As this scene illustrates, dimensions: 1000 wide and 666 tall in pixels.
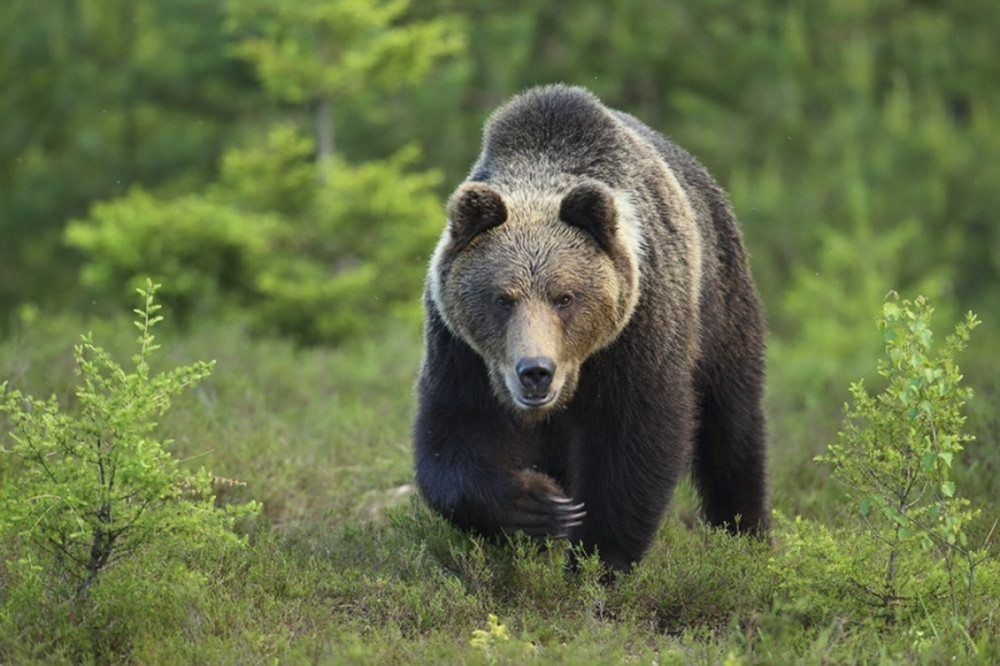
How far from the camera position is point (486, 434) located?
6.11 meters

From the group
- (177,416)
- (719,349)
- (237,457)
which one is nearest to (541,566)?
(719,349)

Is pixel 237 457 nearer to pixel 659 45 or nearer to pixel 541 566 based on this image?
pixel 541 566

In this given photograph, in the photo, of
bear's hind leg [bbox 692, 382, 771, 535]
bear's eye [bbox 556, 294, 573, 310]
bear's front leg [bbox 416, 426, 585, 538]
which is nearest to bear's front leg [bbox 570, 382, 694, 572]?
bear's front leg [bbox 416, 426, 585, 538]

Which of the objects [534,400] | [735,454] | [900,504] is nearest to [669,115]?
[735,454]

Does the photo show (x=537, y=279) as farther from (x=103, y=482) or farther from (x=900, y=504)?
(x=103, y=482)

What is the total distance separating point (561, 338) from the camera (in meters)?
5.71

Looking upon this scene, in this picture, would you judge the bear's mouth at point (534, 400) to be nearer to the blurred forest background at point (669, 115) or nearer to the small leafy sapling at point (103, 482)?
the small leafy sapling at point (103, 482)

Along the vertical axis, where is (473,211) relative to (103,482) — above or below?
above

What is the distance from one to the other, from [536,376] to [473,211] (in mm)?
744

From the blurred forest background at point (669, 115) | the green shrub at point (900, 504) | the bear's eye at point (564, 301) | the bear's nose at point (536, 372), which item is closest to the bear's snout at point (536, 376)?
the bear's nose at point (536, 372)

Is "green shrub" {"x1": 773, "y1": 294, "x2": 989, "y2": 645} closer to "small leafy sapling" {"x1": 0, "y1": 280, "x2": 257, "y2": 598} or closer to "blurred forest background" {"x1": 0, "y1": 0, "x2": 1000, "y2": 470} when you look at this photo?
"small leafy sapling" {"x1": 0, "y1": 280, "x2": 257, "y2": 598}

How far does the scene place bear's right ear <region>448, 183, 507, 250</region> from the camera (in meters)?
5.85

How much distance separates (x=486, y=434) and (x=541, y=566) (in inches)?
23.8

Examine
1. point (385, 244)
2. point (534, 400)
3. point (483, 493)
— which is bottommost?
point (483, 493)
